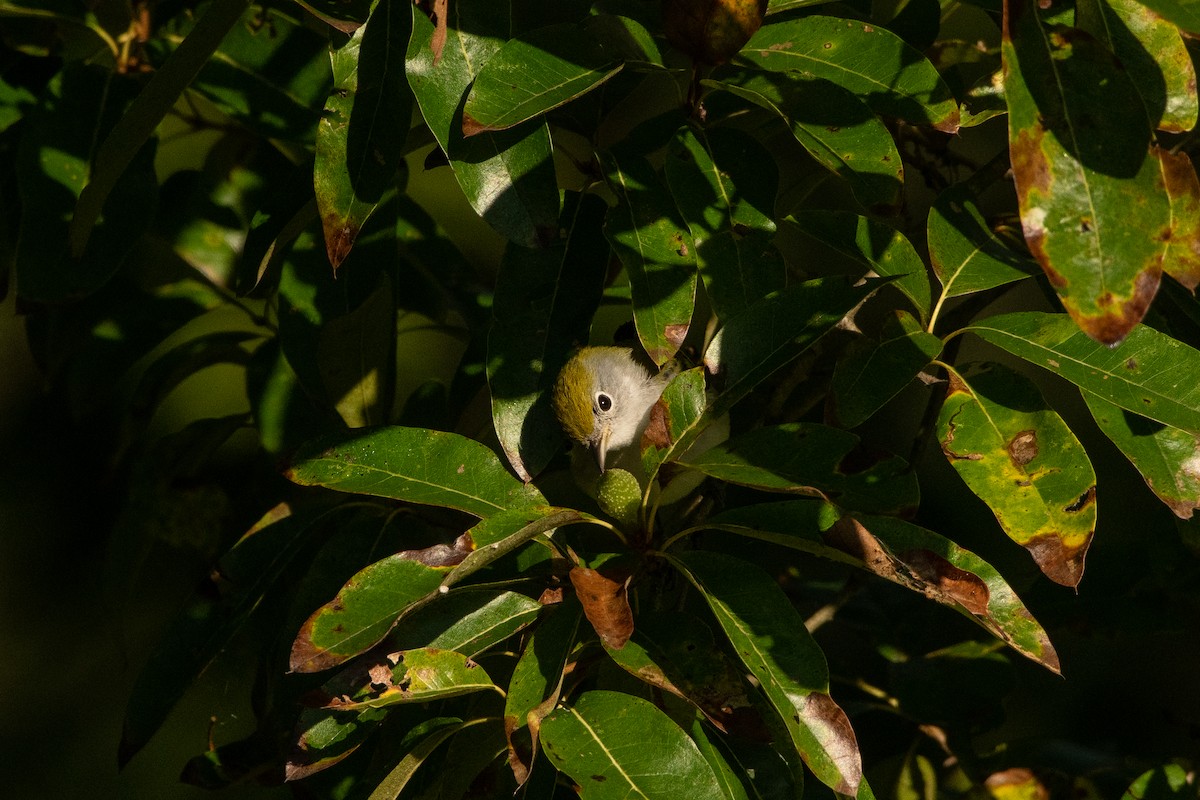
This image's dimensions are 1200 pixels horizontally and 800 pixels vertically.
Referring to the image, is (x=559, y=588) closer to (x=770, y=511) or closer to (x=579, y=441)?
(x=770, y=511)

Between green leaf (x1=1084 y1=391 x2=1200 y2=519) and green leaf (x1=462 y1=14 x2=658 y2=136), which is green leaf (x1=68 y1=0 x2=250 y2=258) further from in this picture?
green leaf (x1=1084 y1=391 x2=1200 y2=519)

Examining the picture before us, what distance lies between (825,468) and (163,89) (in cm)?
98

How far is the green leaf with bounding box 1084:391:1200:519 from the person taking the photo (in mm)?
1389

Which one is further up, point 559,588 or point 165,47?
point 165,47

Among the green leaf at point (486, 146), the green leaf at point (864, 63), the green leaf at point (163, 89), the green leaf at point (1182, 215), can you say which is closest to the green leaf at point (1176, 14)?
the green leaf at point (1182, 215)

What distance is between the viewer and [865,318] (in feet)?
5.88

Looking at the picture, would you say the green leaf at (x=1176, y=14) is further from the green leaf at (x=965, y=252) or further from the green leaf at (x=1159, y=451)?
the green leaf at (x=1159, y=451)

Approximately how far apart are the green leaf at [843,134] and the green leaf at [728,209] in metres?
0.12

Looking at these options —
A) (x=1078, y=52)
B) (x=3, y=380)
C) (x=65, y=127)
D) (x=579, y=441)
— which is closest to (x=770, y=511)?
(x=1078, y=52)

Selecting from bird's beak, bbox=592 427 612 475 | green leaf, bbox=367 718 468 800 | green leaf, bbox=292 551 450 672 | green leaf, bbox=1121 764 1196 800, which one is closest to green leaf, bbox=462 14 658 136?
green leaf, bbox=292 551 450 672

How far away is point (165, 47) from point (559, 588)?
1.35m

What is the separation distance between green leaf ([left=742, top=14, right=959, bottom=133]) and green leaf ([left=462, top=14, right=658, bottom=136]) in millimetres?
190

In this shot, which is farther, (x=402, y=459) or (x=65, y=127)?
(x=65, y=127)

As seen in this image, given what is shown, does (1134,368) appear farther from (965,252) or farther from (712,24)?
(712,24)
